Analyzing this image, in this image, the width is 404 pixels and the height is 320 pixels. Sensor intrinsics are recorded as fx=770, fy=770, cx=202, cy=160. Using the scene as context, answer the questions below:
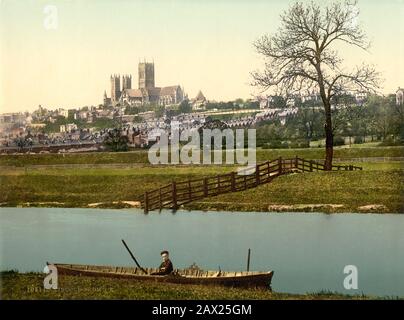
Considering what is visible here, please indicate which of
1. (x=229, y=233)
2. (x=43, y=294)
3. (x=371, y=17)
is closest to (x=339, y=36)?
(x=371, y=17)

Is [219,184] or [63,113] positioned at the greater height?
[63,113]

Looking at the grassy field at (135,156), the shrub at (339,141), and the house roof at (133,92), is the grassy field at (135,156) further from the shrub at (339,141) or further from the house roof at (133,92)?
the house roof at (133,92)
